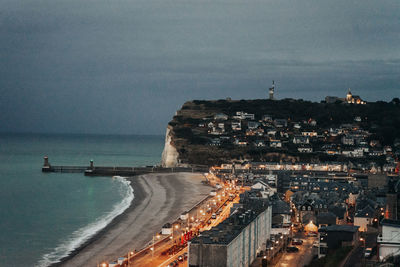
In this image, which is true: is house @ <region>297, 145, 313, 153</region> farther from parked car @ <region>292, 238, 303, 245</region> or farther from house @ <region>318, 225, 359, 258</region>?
house @ <region>318, 225, 359, 258</region>

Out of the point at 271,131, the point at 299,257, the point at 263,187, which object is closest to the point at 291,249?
the point at 299,257

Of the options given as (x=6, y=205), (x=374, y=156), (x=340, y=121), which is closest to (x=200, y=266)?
(x=6, y=205)

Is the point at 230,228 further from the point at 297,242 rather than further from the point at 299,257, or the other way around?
the point at 297,242

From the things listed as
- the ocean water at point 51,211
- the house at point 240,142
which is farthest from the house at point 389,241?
the house at point 240,142

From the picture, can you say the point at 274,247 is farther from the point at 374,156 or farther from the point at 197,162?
the point at 374,156

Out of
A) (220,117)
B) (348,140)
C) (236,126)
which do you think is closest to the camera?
(348,140)

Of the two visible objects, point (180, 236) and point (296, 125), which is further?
point (296, 125)

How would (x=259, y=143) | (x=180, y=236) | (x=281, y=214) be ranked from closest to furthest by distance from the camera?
(x=180, y=236) → (x=281, y=214) → (x=259, y=143)

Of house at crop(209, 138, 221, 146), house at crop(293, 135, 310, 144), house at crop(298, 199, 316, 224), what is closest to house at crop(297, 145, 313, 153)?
house at crop(293, 135, 310, 144)
